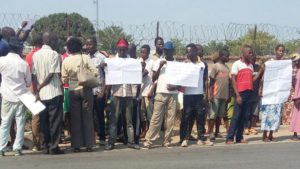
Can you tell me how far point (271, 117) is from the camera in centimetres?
1169

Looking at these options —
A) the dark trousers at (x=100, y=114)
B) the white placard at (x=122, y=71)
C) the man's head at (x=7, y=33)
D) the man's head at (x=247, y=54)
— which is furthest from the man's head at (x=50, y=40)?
the man's head at (x=247, y=54)

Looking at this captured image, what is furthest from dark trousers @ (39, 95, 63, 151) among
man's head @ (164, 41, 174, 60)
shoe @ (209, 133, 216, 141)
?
shoe @ (209, 133, 216, 141)

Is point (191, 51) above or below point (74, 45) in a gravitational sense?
below

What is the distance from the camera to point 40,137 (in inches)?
390

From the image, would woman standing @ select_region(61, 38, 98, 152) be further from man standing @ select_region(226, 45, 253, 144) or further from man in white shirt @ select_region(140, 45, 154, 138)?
man standing @ select_region(226, 45, 253, 144)

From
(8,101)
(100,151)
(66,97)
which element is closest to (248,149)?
(100,151)

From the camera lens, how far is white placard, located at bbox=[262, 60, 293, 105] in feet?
38.0

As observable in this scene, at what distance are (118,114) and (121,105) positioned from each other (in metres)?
0.16

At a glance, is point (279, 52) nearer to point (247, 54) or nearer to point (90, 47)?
point (247, 54)

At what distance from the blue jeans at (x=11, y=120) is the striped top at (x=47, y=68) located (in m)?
0.42

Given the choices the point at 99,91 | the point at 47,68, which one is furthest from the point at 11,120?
the point at 99,91

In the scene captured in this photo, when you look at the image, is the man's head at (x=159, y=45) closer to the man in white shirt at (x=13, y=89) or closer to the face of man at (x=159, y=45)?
the face of man at (x=159, y=45)

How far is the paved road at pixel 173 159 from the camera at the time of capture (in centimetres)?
880

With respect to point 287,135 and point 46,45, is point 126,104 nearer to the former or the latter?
point 46,45
